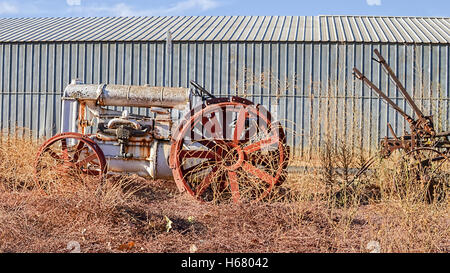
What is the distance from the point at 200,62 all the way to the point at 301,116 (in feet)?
9.73

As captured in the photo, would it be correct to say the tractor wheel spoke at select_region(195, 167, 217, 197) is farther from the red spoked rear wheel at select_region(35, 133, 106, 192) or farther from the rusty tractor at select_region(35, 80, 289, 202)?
the red spoked rear wheel at select_region(35, 133, 106, 192)

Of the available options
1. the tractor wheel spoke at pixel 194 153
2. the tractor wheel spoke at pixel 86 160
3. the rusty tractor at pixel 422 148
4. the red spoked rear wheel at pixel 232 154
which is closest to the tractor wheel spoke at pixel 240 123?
the red spoked rear wheel at pixel 232 154

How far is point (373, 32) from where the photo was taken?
12797 mm

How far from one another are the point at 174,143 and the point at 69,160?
1271mm

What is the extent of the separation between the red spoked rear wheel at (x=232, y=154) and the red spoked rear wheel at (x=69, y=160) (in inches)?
35.5

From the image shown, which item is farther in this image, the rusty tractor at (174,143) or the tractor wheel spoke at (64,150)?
the tractor wheel spoke at (64,150)

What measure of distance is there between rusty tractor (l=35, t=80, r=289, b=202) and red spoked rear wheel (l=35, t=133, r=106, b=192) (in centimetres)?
1

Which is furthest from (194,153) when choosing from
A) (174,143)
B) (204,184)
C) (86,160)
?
(86,160)

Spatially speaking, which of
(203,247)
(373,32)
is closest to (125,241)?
(203,247)

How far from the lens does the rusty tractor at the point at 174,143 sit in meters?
4.96

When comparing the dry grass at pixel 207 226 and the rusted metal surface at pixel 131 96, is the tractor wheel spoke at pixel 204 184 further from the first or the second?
the rusted metal surface at pixel 131 96

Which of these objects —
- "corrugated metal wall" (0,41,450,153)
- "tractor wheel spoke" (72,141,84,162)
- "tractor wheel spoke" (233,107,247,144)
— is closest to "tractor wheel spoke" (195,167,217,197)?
"tractor wheel spoke" (233,107,247,144)

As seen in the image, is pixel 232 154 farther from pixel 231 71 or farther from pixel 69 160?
pixel 231 71
